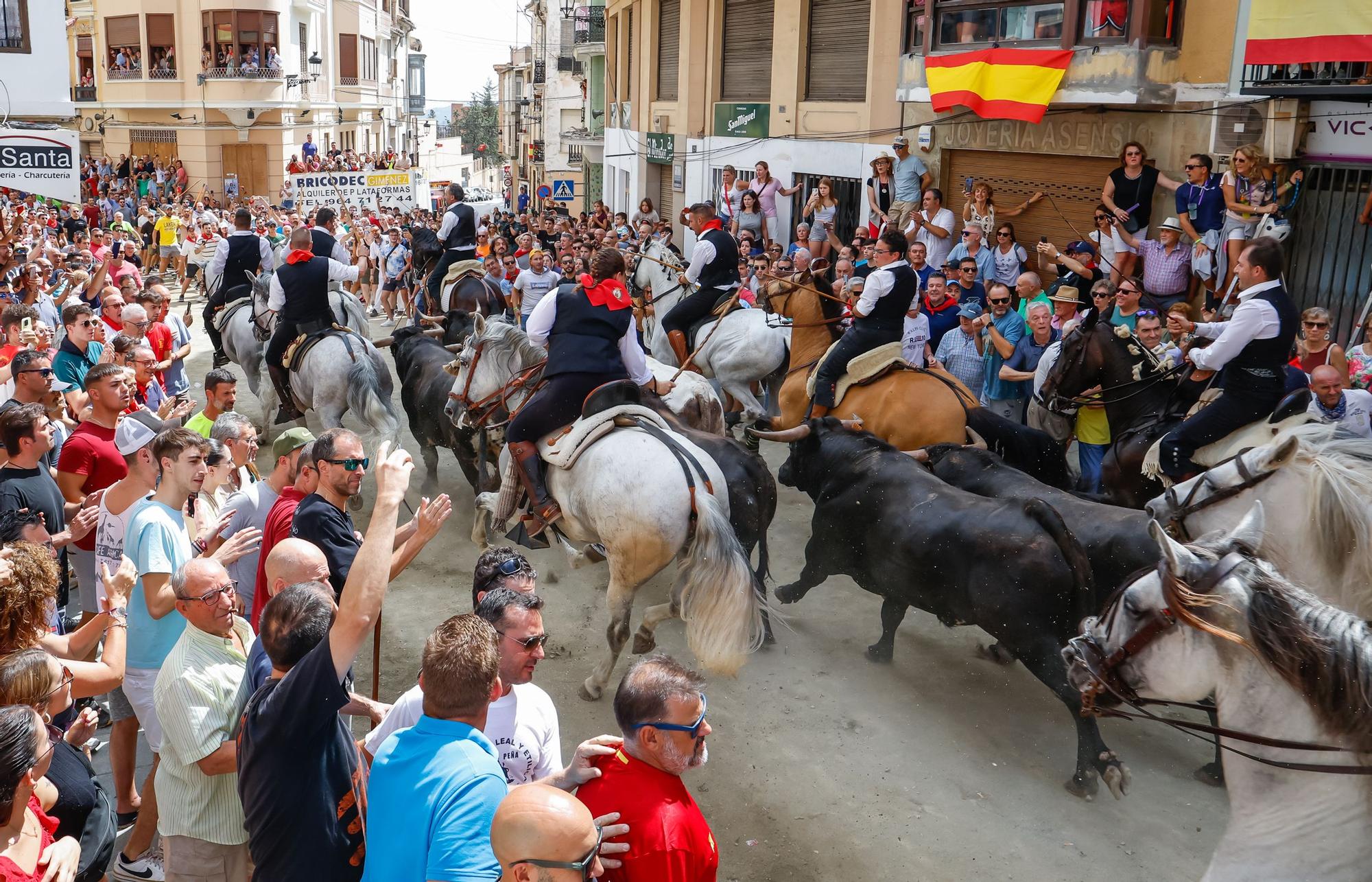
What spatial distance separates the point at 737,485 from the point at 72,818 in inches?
161

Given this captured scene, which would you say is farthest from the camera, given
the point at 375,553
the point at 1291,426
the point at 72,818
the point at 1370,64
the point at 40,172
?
the point at 40,172

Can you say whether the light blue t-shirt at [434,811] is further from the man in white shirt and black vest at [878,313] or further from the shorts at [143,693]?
the man in white shirt and black vest at [878,313]

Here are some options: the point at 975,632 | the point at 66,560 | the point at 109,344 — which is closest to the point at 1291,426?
the point at 975,632

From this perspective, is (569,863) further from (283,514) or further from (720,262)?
(720,262)

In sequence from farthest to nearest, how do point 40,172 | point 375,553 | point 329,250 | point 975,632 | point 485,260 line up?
point 485,260 < point 329,250 < point 40,172 < point 975,632 < point 375,553

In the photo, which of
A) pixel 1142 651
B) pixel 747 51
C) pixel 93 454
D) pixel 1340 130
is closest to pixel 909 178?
pixel 1340 130

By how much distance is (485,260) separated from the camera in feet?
47.2

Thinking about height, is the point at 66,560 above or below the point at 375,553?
below

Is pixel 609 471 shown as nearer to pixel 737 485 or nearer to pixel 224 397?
pixel 737 485

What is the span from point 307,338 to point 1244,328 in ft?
24.7

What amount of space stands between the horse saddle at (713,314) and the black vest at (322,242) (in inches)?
152

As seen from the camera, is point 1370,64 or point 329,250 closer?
point 1370,64

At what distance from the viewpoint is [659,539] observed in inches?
243

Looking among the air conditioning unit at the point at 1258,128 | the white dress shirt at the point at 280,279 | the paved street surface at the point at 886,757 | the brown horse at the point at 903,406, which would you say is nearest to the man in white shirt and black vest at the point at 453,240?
the white dress shirt at the point at 280,279
